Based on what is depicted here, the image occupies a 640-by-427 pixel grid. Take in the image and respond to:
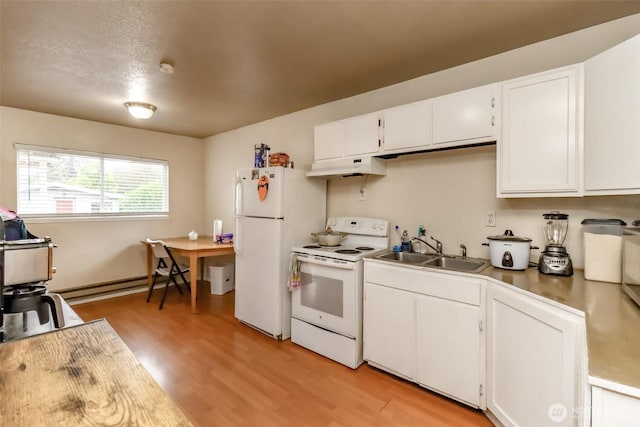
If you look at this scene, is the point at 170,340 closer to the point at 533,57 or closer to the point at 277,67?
the point at 277,67

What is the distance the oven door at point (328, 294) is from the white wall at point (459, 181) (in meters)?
0.68

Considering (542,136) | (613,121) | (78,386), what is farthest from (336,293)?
(613,121)

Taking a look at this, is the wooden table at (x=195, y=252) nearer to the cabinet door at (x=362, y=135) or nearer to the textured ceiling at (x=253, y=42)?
the textured ceiling at (x=253, y=42)

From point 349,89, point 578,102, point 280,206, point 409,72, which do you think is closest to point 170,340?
point 280,206

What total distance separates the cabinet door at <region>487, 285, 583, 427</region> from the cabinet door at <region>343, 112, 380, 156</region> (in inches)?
56.9

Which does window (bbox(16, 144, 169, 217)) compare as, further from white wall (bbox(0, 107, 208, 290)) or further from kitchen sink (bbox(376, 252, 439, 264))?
kitchen sink (bbox(376, 252, 439, 264))

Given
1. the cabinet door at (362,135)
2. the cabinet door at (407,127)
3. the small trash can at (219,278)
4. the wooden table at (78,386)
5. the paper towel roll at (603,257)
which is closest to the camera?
the wooden table at (78,386)

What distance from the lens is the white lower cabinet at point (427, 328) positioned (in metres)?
1.88

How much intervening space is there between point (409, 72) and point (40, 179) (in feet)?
14.4

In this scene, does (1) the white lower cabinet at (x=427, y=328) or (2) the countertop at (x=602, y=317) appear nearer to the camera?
(2) the countertop at (x=602, y=317)

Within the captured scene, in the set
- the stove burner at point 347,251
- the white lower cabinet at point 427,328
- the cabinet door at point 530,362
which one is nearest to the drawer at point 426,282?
the white lower cabinet at point 427,328

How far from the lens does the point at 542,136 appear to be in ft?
5.89

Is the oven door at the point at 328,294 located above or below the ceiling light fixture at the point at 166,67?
below

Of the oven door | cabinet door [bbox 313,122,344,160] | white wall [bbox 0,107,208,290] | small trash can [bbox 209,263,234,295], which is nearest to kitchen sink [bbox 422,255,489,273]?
the oven door
